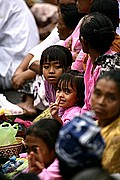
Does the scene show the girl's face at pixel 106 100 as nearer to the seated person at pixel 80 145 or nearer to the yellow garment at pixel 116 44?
the seated person at pixel 80 145

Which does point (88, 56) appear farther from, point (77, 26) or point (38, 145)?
point (38, 145)

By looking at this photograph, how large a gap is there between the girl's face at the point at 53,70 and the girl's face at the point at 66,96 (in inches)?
14.8

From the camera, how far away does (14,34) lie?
902 cm

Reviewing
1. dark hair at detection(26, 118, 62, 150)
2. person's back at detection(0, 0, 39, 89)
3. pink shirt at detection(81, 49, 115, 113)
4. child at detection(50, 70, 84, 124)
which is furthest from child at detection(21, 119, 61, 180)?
person's back at detection(0, 0, 39, 89)

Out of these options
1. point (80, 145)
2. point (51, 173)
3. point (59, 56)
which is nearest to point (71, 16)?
point (59, 56)

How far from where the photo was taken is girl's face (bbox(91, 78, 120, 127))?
4.48 meters

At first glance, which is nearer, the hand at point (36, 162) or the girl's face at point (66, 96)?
the hand at point (36, 162)

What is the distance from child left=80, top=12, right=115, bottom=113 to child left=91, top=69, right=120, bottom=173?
34.5 inches

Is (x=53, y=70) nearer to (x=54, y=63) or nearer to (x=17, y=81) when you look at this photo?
(x=54, y=63)

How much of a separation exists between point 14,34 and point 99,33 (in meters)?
3.63

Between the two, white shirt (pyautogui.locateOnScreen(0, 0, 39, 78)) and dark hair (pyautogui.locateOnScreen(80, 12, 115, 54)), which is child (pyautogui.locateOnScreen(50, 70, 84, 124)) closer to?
dark hair (pyautogui.locateOnScreen(80, 12, 115, 54))

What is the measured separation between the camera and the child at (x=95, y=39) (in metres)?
5.49

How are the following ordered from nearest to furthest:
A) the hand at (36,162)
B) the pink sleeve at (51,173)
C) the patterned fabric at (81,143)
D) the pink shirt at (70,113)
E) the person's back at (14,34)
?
1. the patterned fabric at (81,143)
2. the pink sleeve at (51,173)
3. the hand at (36,162)
4. the pink shirt at (70,113)
5. the person's back at (14,34)

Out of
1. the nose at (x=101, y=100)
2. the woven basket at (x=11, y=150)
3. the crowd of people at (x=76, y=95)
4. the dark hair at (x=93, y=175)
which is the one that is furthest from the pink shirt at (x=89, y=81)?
the dark hair at (x=93, y=175)
